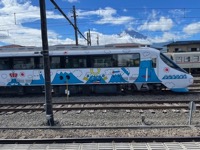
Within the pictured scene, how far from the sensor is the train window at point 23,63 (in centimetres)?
1430

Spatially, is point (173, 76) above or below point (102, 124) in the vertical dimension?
above

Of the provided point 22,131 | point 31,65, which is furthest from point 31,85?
point 22,131

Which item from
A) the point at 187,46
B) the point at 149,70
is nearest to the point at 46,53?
the point at 149,70

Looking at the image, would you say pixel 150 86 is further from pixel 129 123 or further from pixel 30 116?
pixel 30 116

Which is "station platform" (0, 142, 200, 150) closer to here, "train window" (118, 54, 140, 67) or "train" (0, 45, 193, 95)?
"train" (0, 45, 193, 95)

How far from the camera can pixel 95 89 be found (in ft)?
47.3

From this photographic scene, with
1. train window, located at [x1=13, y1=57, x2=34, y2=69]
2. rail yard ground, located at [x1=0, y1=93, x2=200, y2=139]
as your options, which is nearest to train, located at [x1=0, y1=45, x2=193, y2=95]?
train window, located at [x1=13, y1=57, x2=34, y2=69]

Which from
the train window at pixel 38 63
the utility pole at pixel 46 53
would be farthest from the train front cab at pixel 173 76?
the utility pole at pixel 46 53

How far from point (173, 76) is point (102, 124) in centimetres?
724

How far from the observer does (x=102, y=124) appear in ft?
26.6

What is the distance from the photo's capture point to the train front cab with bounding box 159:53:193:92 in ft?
44.5

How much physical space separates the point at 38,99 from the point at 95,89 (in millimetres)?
3593

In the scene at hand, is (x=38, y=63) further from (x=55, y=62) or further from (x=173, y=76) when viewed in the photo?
(x=173, y=76)

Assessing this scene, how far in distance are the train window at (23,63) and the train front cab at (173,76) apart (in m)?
8.16
